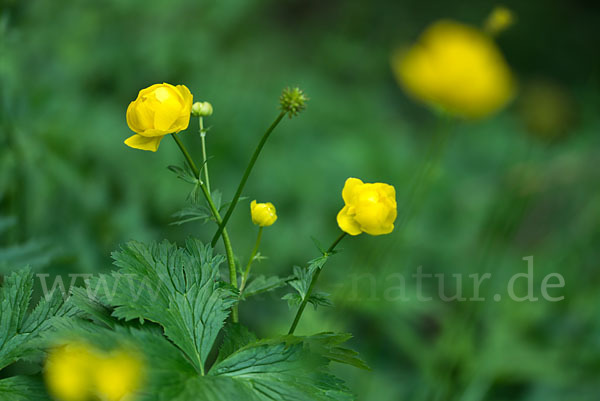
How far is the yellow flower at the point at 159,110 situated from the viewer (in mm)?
483

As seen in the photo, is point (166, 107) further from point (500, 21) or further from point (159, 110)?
point (500, 21)

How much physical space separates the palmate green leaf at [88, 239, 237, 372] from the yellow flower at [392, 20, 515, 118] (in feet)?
2.59

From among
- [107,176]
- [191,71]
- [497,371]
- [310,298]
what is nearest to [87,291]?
[310,298]

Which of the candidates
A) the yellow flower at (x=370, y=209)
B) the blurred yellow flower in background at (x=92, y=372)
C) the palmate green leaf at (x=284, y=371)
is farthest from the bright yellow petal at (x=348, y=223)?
the blurred yellow flower in background at (x=92, y=372)

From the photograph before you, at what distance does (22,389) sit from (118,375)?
136mm

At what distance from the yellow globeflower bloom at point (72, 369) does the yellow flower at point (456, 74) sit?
35.9 inches

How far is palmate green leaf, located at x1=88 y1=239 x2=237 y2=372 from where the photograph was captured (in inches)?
18.6

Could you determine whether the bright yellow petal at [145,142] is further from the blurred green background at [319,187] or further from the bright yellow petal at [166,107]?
the blurred green background at [319,187]

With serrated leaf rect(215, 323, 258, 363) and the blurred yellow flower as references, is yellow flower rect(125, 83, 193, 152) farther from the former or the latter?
the blurred yellow flower

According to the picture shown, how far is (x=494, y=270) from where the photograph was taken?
1.62m

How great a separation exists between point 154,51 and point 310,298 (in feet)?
4.35

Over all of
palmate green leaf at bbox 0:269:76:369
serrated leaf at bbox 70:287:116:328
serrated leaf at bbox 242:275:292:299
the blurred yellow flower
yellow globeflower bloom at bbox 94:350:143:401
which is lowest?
palmate green leaf at bbox 0:269:76:369

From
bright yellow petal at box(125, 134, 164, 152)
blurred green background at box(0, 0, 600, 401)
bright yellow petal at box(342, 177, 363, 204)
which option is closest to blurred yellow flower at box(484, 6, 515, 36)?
blurred green background at box(0, 0, 600, 401)

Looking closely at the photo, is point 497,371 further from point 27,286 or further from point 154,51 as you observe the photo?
point 154,51
